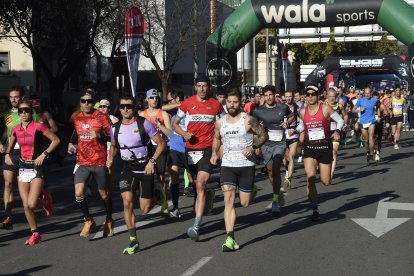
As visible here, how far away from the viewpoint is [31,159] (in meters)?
9.73

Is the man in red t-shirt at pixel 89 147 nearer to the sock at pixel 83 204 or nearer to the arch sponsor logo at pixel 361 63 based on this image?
the sock at pixel 83 204

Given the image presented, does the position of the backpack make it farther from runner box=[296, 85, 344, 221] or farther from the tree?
the tree

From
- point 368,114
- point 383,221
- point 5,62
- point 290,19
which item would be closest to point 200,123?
point 383,221

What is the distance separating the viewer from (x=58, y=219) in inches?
460

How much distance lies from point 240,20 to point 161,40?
18382 millimetres

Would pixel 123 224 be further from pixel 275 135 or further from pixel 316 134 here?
pixel 316 134

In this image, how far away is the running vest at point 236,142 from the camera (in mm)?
9117

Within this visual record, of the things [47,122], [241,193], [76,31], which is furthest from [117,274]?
[76,31]

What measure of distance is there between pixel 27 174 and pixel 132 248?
5.88 ft

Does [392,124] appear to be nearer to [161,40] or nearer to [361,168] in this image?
[361,168]

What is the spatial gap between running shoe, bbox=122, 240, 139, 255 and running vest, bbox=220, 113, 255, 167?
133 centimetres

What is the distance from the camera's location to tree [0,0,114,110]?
2848 centimetres

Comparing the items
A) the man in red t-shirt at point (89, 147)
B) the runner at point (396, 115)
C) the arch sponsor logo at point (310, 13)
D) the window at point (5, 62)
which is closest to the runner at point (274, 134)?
the man in red t-shirt at point (89, 147)

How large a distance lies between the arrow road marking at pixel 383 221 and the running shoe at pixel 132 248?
2.86 meters
